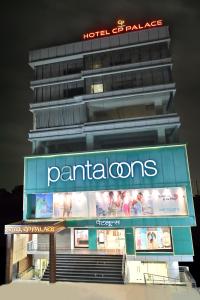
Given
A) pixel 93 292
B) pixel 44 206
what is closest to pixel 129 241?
pixel 93 292

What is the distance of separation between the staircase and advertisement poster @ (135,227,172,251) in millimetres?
3386

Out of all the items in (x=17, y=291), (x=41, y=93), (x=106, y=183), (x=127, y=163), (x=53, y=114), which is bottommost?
(x=17, y=291)

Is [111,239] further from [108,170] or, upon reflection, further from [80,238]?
[108,170]

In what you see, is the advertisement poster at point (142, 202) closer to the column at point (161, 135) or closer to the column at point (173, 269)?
the column at point (173, 269)

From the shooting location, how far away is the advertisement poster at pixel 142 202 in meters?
28.9

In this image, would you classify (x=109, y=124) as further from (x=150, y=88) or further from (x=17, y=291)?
(x=17, y=291)

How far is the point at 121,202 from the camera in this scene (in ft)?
99.1

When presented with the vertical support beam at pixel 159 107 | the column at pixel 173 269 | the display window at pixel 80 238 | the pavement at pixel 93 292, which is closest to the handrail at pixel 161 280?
the column at pixel 173 269

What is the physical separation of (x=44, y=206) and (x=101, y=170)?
9346 millimetres

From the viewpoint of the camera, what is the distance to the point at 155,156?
29.8 meters

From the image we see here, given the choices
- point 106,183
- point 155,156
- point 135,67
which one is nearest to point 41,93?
point 135,67

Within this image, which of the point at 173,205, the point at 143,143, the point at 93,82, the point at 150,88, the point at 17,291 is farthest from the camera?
the point at 143,143

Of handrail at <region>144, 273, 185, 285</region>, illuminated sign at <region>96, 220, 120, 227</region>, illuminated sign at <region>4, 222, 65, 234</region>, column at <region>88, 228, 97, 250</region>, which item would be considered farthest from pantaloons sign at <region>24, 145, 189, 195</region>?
handrail at <region>144, 273, 185, 285</region>

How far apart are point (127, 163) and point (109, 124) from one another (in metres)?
6.68
